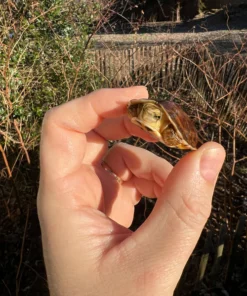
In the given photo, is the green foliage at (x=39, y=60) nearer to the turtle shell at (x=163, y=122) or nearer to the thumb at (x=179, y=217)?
the turtle shell at (x=163, y=122)

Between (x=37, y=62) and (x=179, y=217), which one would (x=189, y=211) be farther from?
(x=37, y=62)

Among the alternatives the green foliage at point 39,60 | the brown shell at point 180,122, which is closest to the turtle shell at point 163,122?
the brown shell at point 180,122

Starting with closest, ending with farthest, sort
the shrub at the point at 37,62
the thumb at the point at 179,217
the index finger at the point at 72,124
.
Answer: the thumb at the point at 179,217 < the index finger at the point at 72,124 < the shrub at the point at 37,62

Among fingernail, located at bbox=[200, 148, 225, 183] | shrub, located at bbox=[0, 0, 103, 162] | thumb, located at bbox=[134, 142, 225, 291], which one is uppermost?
fingernail, located at bbox=[200, 148, 225, 183]

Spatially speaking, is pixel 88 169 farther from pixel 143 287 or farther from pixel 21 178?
pixel 21 178

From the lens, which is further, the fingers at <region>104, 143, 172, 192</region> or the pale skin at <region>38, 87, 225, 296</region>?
the fingers at <region>104, 143, 172, 192</region>

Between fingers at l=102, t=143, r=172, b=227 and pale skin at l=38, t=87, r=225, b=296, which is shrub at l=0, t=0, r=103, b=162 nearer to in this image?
fingers at l=102, t=143, r=172, b=227

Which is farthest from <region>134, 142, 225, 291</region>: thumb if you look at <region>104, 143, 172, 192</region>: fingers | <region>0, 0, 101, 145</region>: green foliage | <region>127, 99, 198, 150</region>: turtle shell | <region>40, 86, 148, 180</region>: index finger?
<region>0, 0, 101, 145</region>: green foliage
